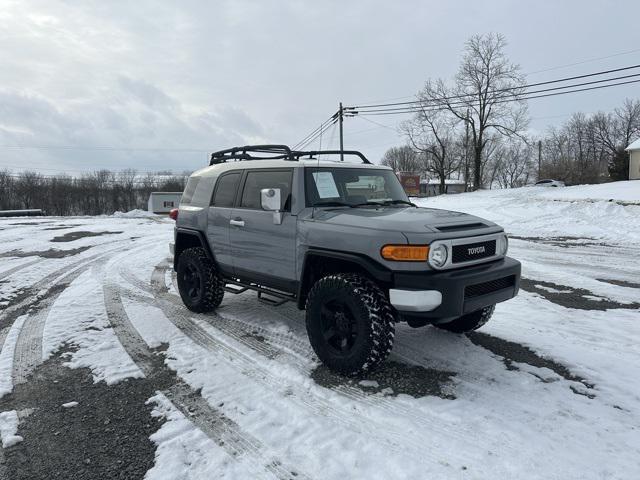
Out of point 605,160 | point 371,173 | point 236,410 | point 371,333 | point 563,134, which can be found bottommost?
point 236,410

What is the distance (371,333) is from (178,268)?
3.45 meters

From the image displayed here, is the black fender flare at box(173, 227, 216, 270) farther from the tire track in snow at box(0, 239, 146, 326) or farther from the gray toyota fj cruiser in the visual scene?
the tire track in snow at box(0, 239, 146, 326)

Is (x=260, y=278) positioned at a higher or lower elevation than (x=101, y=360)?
higher

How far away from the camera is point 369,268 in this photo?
143 inches

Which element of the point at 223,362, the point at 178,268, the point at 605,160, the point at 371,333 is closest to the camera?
the point at 371,333

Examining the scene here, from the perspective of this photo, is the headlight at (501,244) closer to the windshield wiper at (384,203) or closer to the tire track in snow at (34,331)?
the windshield wiper at (384,203)

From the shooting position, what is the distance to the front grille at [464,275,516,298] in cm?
360

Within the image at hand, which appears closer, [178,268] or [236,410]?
[236,410]

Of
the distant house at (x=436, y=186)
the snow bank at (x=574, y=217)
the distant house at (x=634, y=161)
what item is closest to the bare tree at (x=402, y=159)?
the distant house at (x=436, y=186)

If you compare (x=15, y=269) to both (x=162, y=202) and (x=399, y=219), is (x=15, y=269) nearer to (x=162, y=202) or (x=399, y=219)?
(x=399, y=219)

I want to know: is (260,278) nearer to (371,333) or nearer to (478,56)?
(371,333)

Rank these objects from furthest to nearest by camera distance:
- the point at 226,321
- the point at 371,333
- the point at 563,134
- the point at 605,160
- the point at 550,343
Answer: the point at 563,134
the point at 605,160
the point at 226,321
the point at 550,343
the point at 371,333

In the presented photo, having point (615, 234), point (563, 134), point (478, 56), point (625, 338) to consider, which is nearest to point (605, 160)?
point (563, 134)

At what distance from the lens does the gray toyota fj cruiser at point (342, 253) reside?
3.53 metres
